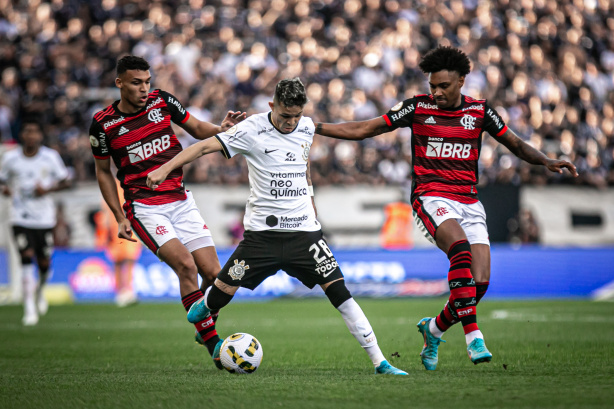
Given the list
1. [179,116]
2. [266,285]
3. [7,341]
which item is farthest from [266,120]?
[266,285]

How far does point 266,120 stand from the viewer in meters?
6.80

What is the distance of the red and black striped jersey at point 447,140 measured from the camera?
291 inches

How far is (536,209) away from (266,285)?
6.20 meters

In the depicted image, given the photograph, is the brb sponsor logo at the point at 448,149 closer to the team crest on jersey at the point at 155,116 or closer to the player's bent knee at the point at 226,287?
the player's bent knee at the point at 226,287

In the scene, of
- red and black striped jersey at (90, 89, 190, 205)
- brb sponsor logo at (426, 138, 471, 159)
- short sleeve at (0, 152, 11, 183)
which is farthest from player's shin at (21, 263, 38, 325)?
brb sponsor logo at (426, 138, 471, 159)

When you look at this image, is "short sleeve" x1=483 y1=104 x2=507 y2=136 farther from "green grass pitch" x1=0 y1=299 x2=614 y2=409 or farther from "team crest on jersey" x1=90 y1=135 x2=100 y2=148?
"team crest on jersey" x1=90 y1=135 x2=100 y2=148

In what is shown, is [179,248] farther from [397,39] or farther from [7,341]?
[397,39]

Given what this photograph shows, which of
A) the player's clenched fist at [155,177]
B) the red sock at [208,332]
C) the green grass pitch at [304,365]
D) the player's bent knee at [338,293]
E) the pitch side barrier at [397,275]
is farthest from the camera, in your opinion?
the pitch side barrier at [397,275]

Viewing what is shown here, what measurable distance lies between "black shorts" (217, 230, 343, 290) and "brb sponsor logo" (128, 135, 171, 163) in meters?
1.56

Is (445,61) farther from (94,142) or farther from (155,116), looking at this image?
(94,142)

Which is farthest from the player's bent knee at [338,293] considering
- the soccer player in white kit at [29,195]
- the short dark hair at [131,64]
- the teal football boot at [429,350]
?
the soccer player in white kit at [29,195]

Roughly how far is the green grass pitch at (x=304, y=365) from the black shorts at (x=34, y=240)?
1089 mm

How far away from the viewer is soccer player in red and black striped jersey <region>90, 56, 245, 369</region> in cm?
759

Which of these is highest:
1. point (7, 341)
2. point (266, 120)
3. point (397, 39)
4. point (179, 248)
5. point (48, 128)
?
point (397, 39)
